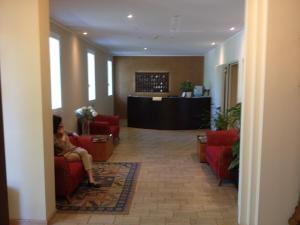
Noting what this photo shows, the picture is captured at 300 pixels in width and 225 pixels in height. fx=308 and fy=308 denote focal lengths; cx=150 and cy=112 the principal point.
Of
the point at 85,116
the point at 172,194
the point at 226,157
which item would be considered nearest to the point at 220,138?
the point at 226,157

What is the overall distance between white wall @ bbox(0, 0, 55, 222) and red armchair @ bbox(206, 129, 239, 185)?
2332mm

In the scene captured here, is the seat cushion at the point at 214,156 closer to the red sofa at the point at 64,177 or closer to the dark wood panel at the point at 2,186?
the red sofa at the point at 64,177

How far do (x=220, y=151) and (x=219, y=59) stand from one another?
4.84 metres

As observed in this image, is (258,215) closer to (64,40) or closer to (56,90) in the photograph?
(56,90)

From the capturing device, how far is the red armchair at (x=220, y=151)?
424 cm

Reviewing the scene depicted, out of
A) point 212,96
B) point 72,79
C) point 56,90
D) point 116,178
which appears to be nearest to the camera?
point 116,178

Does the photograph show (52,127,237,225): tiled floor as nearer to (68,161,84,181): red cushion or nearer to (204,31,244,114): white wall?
(68,161,84,181): red cushion

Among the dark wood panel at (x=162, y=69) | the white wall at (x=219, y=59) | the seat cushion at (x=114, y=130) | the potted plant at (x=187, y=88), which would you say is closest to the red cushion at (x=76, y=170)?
the seat cushion at (x=114, y=130)

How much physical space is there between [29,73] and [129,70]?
9.21 m

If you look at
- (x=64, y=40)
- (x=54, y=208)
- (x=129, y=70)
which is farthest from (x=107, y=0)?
(x=129, y=70)

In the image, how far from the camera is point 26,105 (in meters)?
2.96

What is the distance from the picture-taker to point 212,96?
31.7ft

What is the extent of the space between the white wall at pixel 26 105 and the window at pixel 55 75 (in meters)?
2.49

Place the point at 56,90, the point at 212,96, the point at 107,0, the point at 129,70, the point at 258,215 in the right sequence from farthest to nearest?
the point at 129,70 → the point at 212,96 → the point at 56,90 → the point at 107,0 → the point at 258,215
